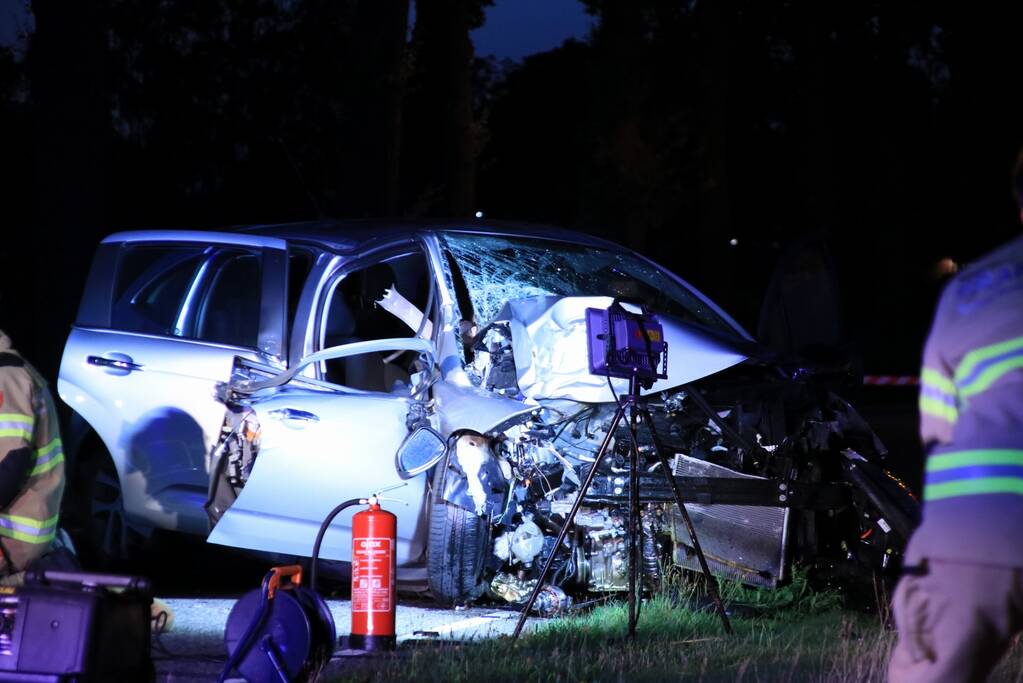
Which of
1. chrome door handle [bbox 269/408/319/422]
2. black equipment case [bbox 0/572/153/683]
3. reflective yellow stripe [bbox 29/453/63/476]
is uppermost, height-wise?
chrome door handle [bbox 269/408/319/422]

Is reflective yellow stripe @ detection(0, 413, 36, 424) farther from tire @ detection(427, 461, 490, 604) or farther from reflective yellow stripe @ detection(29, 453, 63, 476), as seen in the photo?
tire @ detection(427, 461, 490, 604)

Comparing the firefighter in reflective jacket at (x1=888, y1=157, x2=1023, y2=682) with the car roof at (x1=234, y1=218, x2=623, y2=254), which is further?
the car roof at (x1=234, y1=218, x2=623, y2=254)

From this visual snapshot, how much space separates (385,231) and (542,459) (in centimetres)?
151

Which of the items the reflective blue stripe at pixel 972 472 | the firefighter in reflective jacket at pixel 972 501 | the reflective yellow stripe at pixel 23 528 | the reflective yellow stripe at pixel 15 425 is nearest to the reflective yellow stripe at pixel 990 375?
the firefighter in reflective jacket at pixel 972 501

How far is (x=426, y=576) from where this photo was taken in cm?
665

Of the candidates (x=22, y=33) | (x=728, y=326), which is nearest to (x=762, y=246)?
(x=22, y=33)

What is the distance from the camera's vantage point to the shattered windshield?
704 centimetres

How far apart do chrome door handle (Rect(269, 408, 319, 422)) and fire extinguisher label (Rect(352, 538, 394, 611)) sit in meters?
A: 1.07

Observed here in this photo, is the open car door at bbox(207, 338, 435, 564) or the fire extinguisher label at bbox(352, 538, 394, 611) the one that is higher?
the open car door at bbox(207, 338, 435, 564)

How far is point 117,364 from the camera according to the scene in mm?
7266

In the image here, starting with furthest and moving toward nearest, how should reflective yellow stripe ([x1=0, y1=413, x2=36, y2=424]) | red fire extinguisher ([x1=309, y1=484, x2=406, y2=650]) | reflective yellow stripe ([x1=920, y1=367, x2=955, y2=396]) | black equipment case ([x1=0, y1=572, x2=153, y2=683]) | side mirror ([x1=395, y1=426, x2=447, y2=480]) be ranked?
1. side mirror ([x1=395, y1=426, x2=447, y2=480])
2. red fire extinguisher ([x1=309, y1=484, x2=406, y2=650])
3. reflective yellow stripe ([x1=0, y1=413, x2=36, y2=424])
4. black equipment case ([x1=0, y1=572, x2=153, y2=683])
5. reflective yellow stripe ([x1=920, y1=367, x2=955, y2=396])

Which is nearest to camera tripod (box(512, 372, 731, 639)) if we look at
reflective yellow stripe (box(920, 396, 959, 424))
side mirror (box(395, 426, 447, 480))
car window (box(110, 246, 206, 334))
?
side mirror (box(395, 426, 447, 480))

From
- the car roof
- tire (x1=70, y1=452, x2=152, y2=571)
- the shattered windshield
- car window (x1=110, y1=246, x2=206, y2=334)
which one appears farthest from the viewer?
car window (x1=110, y1=246, x2=206, y2=334)

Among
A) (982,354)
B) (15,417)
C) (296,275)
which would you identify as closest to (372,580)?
(15,417)
